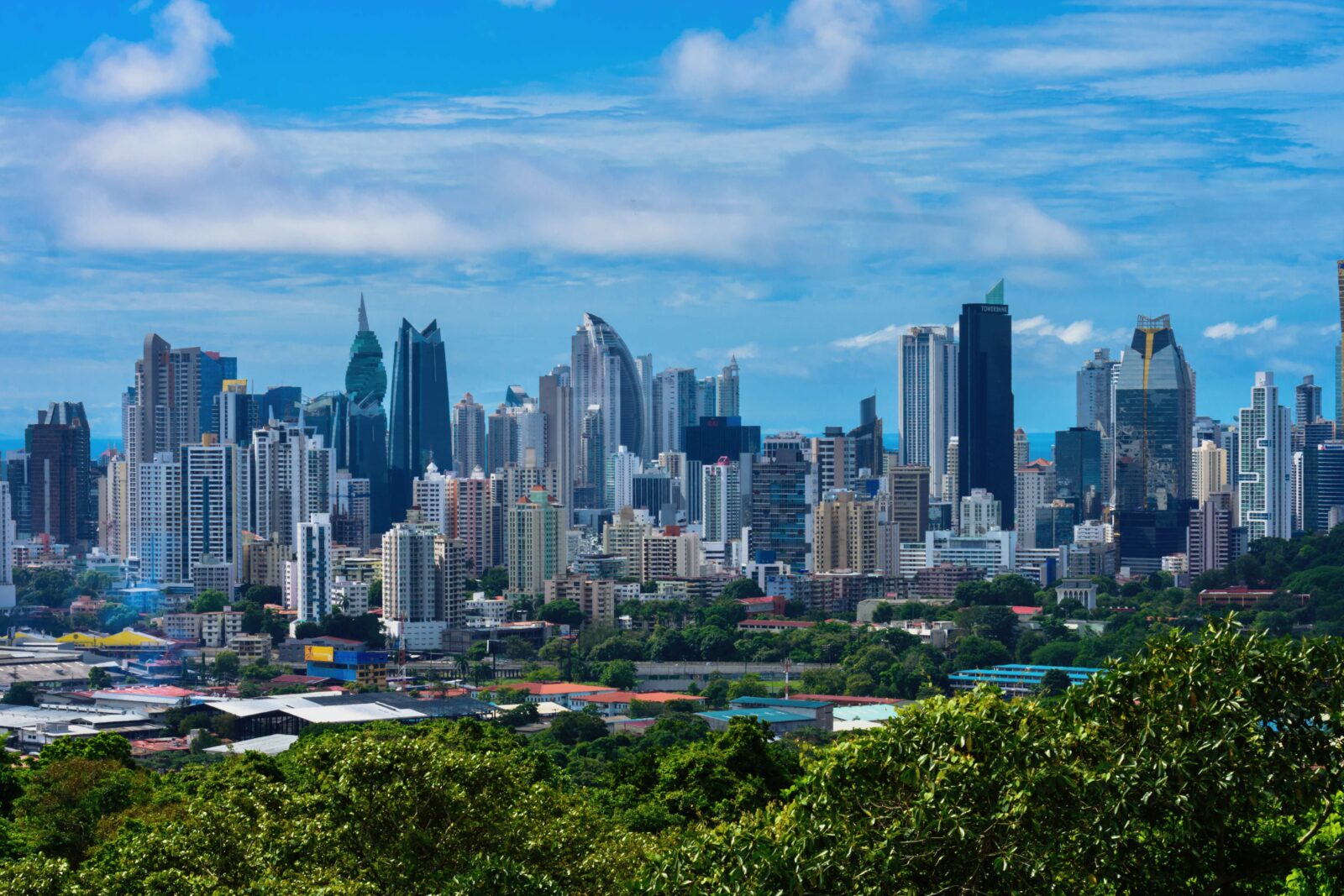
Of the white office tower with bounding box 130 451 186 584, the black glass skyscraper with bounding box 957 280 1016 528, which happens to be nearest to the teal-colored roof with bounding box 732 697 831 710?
the white office tower with bounding box 130 451 186 584

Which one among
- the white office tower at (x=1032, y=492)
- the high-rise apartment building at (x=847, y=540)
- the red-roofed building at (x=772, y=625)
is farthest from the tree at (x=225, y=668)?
the white office tower at (x=1032, y=492)

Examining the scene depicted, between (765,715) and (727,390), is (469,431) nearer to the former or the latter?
(727,390)

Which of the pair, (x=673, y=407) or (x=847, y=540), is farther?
(x=673, y=407)

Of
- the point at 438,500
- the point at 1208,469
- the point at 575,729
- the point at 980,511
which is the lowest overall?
the point at 575,729

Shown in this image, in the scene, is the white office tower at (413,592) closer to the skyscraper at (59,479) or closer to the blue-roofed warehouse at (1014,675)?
the blue-roofed warehouse at (1014,675)

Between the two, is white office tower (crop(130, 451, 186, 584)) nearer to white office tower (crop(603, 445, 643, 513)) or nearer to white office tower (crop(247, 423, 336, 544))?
white office tower (crop(247, 423, 336, 544))

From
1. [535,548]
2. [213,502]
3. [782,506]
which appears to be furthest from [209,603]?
[782,506]
